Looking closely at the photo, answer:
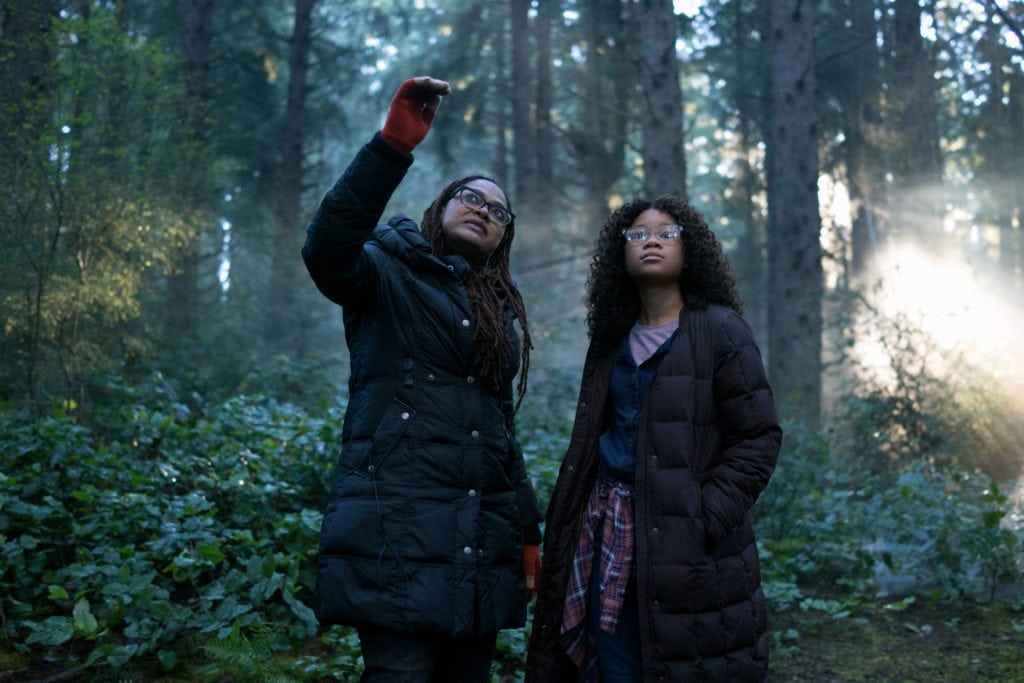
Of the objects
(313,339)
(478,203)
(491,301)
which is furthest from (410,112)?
(313,339)

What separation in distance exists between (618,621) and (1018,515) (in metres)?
3.97

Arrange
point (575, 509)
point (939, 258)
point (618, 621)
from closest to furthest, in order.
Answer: point (618, 621)
point (575, 509)
point (939, 258)

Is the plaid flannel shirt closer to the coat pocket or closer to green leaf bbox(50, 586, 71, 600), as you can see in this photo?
the coat pocket

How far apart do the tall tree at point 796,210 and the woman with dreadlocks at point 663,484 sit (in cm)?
864

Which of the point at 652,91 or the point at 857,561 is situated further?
the point at 652,91

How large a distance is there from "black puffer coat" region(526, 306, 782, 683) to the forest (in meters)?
1.63

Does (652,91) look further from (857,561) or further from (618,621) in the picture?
(618,621)

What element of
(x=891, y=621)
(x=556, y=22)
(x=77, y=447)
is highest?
(x=556, y=22)

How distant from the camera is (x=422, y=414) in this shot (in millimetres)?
2955

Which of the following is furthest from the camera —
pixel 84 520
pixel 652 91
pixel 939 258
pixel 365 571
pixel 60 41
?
pixel 939 258

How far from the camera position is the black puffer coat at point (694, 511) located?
122 inches

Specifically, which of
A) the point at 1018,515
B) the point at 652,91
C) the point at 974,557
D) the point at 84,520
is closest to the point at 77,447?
the point at 84,520

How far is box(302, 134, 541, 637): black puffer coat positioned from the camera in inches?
111

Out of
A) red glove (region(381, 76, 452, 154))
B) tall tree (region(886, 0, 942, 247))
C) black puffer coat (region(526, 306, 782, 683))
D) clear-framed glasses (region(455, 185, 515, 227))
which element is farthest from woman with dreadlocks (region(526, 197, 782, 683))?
tall tree (region(886, 0, 942, 247))
